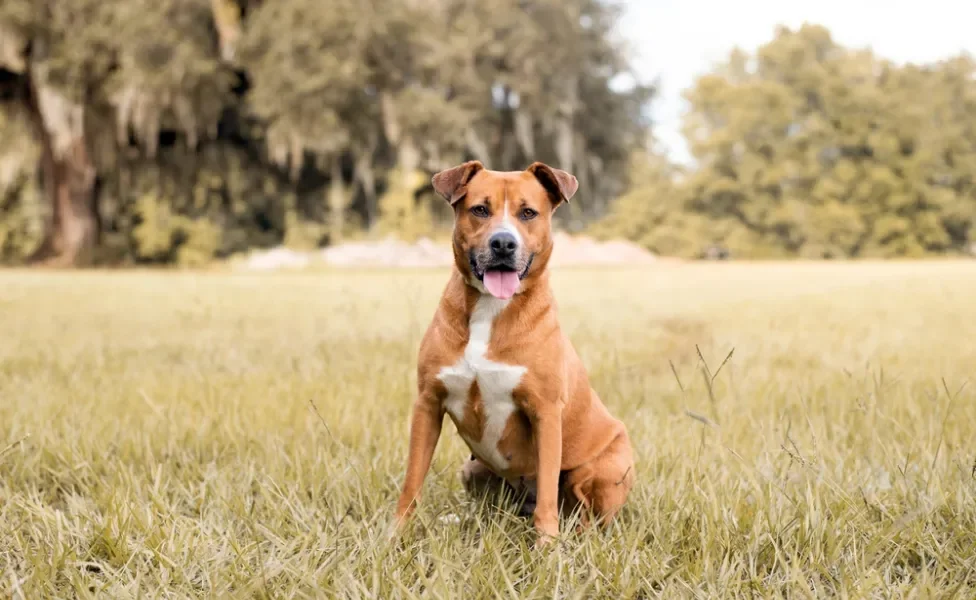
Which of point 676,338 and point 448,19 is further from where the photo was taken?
point 448,19

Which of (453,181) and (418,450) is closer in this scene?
(418,450)

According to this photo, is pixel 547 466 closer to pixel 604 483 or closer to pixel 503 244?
pixel 604 483

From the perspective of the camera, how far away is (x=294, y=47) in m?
19.4

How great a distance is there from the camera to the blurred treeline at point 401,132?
19.4m

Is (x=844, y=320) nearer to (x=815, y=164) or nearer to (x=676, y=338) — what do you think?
(x=676, y=338)

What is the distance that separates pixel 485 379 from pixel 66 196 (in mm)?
22333

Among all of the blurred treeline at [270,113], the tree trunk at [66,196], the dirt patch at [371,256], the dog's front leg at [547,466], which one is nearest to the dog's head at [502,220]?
the dog's front leg at [547,466]

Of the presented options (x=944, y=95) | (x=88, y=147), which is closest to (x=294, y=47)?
(x=88, y=147)

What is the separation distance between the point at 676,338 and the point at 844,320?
2.46 meters

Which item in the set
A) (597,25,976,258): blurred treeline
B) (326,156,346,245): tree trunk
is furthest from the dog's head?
(597,25,976,258): blurred treeline

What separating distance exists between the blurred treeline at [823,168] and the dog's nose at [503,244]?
27.1m

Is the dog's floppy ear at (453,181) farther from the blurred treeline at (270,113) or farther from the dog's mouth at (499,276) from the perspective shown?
the blurred treeline at (270,113)

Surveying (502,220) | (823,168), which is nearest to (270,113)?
(502,220)

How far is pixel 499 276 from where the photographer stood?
212cm
